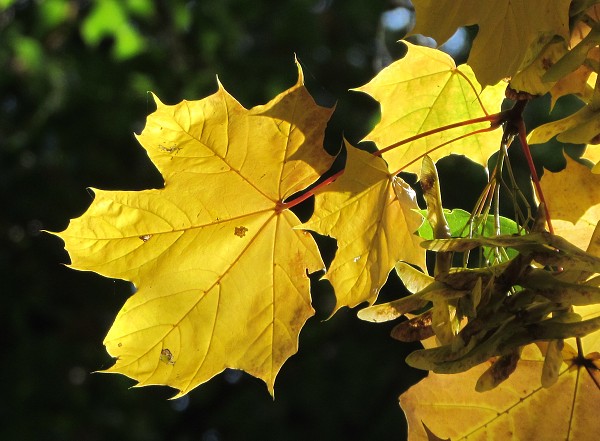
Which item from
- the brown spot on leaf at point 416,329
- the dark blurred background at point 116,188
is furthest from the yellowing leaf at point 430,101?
the dark blurred background at point 116,188

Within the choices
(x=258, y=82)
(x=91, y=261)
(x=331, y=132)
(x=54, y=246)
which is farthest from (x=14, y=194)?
(x=91, y=261)

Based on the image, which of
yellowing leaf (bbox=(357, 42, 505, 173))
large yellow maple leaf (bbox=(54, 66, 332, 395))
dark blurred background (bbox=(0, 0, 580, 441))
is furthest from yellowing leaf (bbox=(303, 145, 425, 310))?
dark blurred background (bbox=(0, 0, 580, 441))

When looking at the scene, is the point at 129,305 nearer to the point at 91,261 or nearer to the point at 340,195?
the point at 91,261

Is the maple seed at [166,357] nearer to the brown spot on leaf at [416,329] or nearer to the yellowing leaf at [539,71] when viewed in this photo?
the brown spot on leaf at [416,329]

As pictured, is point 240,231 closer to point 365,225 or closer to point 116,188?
point 365,225

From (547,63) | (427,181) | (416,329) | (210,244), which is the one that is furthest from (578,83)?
(210,244)

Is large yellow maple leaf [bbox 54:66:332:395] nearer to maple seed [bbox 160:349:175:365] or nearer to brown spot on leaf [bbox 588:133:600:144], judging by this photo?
maple seed [bbox 160:349:175:365]
